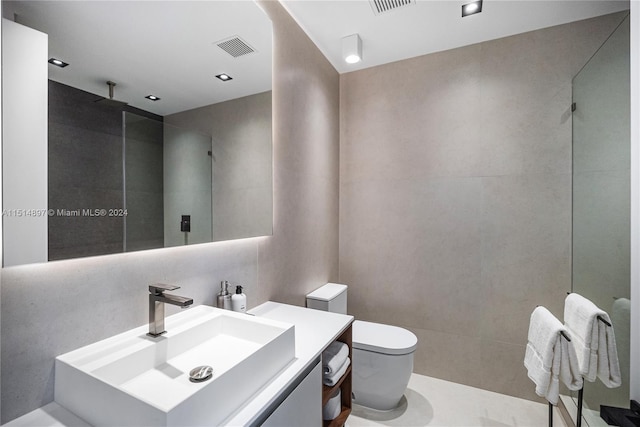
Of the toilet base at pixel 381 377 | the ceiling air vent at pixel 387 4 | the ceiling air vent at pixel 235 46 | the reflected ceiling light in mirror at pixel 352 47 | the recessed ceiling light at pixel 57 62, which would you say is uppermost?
the ceiling air vent at pixel 387 4

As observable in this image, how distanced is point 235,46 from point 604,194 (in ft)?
6.57

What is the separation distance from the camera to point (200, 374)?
2.87 ft

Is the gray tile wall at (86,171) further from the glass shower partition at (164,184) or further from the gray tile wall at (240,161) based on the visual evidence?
the gray tile wall at (240,161)

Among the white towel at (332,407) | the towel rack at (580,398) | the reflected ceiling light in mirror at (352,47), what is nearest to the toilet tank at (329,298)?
the white towel at (332,407)

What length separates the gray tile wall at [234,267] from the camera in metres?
0.76

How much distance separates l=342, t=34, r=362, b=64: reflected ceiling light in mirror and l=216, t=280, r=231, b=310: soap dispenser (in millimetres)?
1730

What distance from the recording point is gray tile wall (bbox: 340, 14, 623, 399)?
197 cm

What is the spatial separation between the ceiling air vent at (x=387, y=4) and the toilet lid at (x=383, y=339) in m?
1.97

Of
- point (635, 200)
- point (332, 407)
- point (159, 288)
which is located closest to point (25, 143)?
point (159, 288)

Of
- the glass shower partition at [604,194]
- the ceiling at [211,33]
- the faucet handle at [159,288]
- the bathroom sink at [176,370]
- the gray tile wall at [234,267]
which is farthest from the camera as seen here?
the glass shower partition at [604,194]

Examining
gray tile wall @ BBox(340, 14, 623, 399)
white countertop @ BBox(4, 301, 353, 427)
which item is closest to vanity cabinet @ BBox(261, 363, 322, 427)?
white countertop @ BBox(4, 301, 353, 427)

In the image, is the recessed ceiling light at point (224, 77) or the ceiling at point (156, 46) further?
the recessed ceiling light at point (224, 77)

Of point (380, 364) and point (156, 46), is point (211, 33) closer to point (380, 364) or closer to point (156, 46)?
point (156, 46)

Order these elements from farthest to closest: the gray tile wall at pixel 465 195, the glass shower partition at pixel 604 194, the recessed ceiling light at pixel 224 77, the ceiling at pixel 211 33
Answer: the gray tile wall at pixel 465 195 < the recessed ceiling light at pixel 224 77 < the glass shower partition at pixel 604 194 < the ceiling at pixel 211 33
